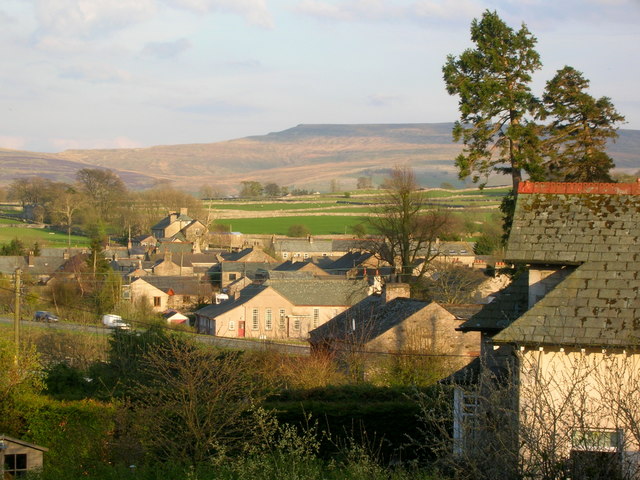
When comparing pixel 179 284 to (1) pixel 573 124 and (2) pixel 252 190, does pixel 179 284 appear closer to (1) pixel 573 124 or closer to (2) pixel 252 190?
(1) pixel 573 124

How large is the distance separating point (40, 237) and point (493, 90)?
264 ft

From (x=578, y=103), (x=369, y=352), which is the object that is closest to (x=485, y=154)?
(x=578, y=103)

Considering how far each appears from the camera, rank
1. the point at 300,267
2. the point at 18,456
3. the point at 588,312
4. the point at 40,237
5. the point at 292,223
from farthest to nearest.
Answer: the point at 292,223
the point at 40,237
the point at 300,267
the point at 18,456
the point at 588,312

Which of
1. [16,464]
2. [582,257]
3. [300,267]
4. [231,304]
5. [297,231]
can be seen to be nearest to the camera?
[582,257]

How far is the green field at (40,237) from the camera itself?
3869 inches

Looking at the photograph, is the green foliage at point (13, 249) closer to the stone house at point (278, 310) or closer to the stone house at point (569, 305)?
the stone house at point (278, 310)

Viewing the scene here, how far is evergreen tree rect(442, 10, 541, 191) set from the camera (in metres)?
32.4

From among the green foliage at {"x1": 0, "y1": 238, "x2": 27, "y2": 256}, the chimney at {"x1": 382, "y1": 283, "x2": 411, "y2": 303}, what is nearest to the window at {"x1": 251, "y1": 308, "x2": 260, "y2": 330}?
the chimney at {"x1": 382, "y1": 283, "x2": 411, "y2": 303}

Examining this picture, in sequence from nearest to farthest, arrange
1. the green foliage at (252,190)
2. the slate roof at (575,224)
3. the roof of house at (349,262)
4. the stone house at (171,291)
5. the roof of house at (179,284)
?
the slate roof at (575,224) → the stone house at (171,291) → the roof of house at (179,284) → the roof of house at (349,262) → the green foliage at (252,190)

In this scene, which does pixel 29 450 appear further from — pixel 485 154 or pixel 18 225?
pixel 18 225

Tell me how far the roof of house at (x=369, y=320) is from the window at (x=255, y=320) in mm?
19857

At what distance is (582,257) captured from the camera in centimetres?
1252

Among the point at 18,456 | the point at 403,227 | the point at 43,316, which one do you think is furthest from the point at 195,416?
the point at 43,316

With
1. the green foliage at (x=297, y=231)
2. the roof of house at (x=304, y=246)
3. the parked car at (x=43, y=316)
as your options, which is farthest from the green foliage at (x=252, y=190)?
the parked car at (x=43, y=316)
